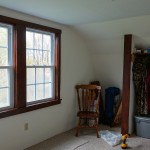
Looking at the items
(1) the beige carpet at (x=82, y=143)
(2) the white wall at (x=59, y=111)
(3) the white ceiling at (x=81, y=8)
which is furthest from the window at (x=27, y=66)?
(1) the beige carpet at (x=82, y=143)

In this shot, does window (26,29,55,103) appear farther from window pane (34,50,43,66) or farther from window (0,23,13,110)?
window (0,23,13,110)

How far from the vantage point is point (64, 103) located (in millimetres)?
3928

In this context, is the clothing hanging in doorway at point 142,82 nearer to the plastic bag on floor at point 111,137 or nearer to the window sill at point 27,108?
the plastic bag on floor at point 111,137

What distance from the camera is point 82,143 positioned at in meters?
3.35

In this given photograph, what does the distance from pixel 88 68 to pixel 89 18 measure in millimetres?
1554

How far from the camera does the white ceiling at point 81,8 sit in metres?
2.41

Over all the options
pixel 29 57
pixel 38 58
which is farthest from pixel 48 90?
pixel 29 57

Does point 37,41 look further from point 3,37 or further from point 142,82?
point 142,82

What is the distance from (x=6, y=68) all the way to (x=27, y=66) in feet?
1.25

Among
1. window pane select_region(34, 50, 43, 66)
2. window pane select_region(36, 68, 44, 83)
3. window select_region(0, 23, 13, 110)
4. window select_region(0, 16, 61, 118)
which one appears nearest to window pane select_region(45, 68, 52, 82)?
window select_region(0, 16, 61, 118)

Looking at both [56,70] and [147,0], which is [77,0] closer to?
[147,0]

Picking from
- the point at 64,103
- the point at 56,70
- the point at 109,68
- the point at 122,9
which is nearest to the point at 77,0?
the point at 122,9

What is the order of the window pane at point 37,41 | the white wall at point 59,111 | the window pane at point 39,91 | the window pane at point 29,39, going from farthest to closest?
1. the window pane at point 39,91
2. the window pane at point 37,41
3. the window pane at point 29,39
4. the white wall at point 59,111

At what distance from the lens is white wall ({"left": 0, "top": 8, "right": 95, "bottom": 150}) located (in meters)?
2.91
